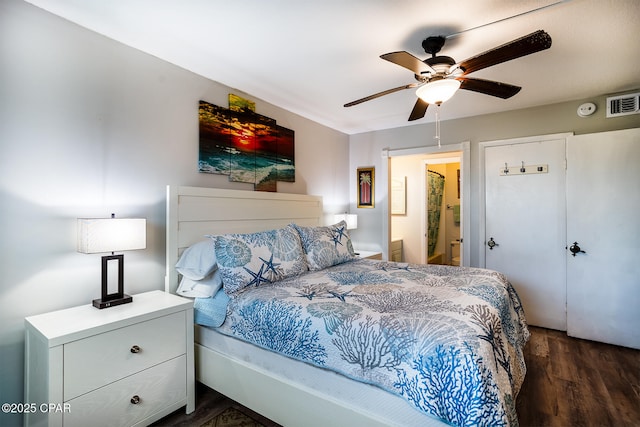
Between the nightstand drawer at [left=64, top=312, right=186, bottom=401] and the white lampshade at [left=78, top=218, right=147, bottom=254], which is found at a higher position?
the white lampshade at [left=78, top=218, right=147, bottom=254]

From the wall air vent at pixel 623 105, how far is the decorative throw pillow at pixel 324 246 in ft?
9.46

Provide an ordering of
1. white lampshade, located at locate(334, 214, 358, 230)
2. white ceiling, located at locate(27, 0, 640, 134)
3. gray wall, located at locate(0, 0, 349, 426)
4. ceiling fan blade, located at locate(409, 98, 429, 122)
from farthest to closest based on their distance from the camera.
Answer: white lampshade, located at locate(334, 214, 358, 230) → ceiling fan blade, located at locate(409, 98, 429, 122) → white ceiling, located at locate(27, 0, 640, 134) → gray wall, located at locate(0, 0, 349, 426)

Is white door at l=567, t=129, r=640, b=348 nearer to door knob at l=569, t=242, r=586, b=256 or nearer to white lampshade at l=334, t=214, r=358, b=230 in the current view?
door knob at l=569, t=242, r=586, b=256

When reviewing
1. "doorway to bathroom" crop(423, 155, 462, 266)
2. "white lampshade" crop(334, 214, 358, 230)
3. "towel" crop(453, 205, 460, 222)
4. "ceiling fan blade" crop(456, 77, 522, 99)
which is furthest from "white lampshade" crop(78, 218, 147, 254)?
"towel" crop(453, 205, 460, 222)

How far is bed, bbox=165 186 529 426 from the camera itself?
1.25 metres

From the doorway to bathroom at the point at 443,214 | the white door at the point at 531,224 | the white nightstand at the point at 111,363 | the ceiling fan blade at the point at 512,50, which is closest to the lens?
the white nightstand at the point at 111,363

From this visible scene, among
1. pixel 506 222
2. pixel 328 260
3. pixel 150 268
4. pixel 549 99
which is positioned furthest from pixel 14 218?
pixel 549 99

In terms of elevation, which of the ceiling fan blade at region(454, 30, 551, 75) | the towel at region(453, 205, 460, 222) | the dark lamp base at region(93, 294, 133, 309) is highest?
the ceiling fan blade at region(454, 30, 551, 75)

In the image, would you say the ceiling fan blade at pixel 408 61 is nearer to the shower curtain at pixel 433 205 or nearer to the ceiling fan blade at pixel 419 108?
the ceiling fan blade at pixel 419 108

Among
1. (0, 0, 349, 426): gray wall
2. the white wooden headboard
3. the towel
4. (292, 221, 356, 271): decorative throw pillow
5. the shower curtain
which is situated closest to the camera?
(0, 0, 349, 426): gray wall

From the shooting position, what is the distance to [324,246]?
2715mm

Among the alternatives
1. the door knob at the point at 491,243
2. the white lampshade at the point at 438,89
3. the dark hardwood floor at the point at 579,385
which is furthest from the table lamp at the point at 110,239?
the door knob at the point at 491,243

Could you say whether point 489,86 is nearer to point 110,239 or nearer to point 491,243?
point 491,243

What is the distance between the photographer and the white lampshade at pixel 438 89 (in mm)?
1989
